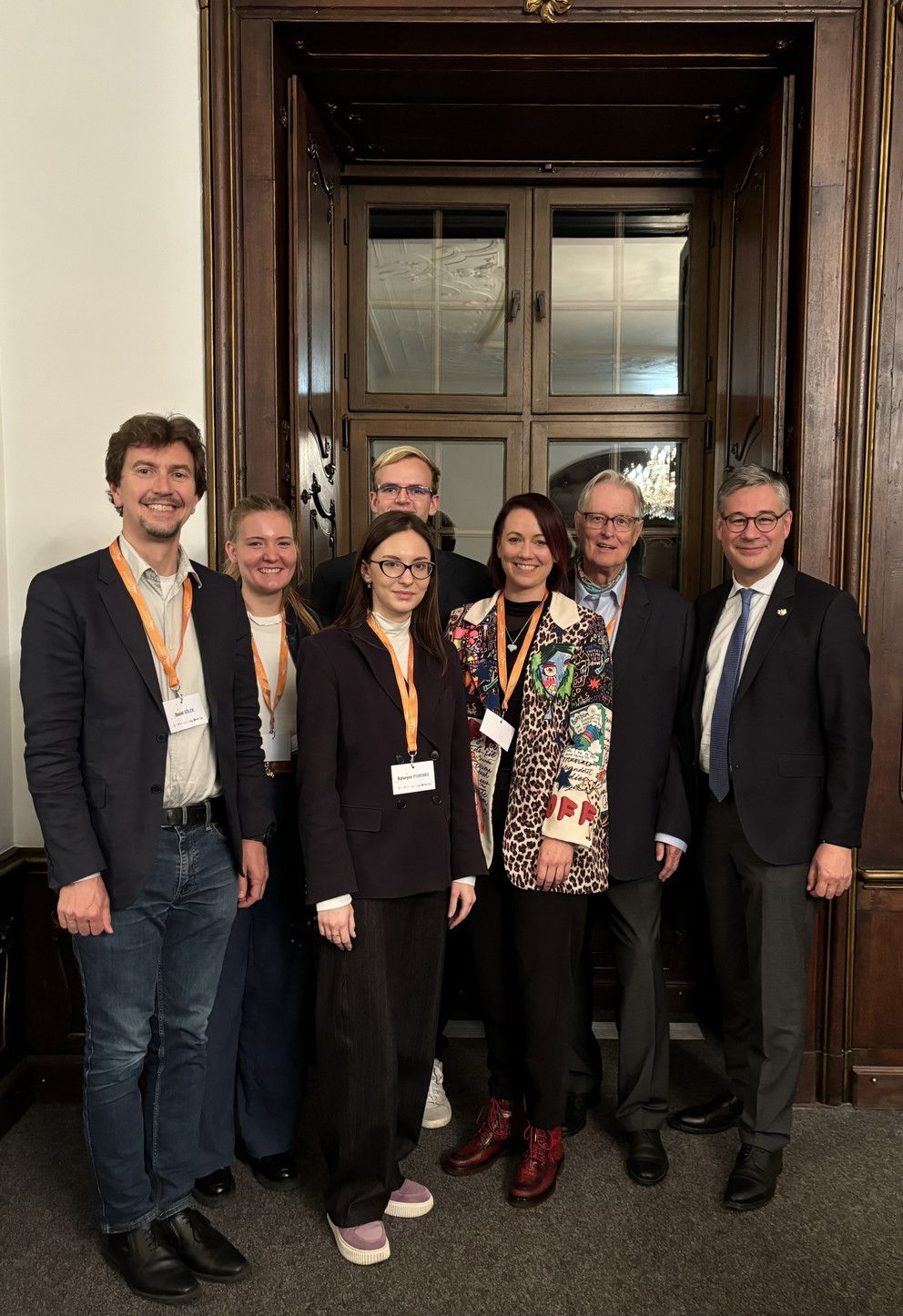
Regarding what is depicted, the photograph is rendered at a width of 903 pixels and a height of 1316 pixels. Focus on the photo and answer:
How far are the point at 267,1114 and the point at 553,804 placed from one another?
1.15 meters

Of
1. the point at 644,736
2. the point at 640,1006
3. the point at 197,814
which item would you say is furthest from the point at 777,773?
the point at 197,814

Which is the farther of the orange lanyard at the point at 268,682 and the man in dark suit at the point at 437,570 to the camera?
the man in dark suit at the point at 437,570

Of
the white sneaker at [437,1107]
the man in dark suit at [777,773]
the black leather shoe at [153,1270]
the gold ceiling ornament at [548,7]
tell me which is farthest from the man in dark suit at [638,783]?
the gold ceiling ornament at [548,7]

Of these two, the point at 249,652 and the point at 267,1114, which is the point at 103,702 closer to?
the point at 249,652

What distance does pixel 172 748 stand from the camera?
2.04 meters

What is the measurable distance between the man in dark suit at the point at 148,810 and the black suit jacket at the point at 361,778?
0.19 meters

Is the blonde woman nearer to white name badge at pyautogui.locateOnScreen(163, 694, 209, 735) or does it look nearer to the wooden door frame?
white name badge at pyautogui.locateOnScreen(163, 694, 209, 735)

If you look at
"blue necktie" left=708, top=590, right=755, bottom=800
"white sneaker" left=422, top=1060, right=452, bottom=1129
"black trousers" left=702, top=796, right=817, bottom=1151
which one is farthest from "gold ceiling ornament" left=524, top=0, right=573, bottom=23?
"white sneaker" left=422, top=1060, right=452, bottom=1129

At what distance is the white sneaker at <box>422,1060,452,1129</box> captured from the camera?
274 cm

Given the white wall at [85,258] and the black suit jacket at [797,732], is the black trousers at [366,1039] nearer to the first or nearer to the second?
the black suit jacket at [797,732]

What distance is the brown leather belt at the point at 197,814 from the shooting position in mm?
2049

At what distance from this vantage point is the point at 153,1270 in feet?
6.72

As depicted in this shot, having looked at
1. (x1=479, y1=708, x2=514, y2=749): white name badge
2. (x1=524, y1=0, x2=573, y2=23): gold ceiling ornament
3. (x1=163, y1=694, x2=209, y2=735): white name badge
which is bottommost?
(x1=479, y1=708, x2=514, y2=749): white name badge

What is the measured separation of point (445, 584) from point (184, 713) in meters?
1.06
